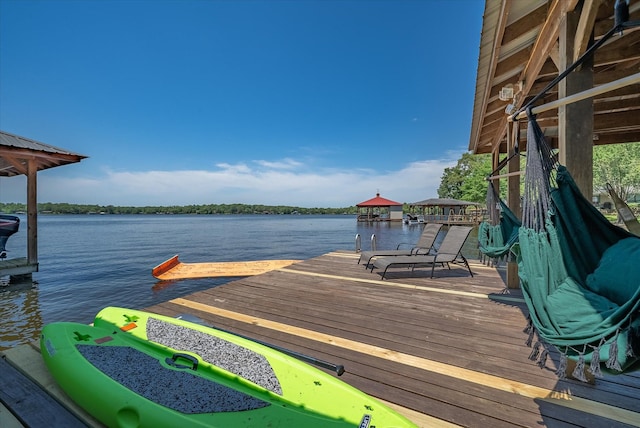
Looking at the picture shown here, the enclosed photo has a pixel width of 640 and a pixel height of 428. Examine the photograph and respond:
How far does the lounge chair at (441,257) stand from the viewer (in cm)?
493

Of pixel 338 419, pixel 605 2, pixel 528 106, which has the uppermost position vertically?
pixel 605 2

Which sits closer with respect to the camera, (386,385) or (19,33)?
(386,385)

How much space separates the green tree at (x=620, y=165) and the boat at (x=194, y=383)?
35422 mm

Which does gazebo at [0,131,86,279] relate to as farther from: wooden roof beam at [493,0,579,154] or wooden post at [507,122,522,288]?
wooden post at [507,122,522,288]

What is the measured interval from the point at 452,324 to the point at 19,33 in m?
17.0

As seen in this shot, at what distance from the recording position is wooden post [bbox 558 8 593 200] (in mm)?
1938

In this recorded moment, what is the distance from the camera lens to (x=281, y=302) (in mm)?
3762

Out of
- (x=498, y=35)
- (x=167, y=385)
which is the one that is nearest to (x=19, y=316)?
(x=167, y=385)

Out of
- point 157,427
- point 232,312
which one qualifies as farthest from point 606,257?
point 232,312

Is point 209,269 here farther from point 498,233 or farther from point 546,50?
point 546,50

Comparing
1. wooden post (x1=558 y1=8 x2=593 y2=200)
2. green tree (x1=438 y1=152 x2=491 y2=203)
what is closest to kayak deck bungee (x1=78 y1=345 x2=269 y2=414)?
wooden post (x1=558 y1=8 x2=593 y2=200)

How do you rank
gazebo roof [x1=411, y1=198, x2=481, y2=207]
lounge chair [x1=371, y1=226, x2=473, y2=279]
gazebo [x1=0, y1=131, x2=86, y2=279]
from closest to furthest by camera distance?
→ lounge chair [x1=371, y1=226, x2=473, y2=279]
gazebo [x1=0, y1=131, x2=86, y2=279]
gazebo roof [x1=411, y1=198, x2=481, y2=207]

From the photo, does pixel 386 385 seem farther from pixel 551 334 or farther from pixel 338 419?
pixel 551 334

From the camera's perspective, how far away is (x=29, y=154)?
20.1 feet
